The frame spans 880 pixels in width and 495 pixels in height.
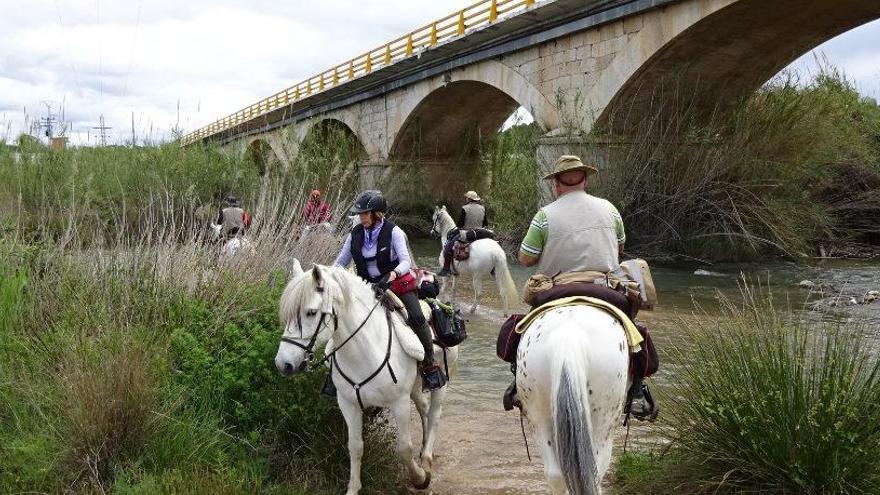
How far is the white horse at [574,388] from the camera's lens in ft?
11.9

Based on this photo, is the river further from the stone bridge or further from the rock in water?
the stone bridge

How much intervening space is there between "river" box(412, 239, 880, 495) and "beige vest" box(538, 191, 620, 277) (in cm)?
90

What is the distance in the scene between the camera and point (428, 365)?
540 cm

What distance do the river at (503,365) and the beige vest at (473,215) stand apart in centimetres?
148

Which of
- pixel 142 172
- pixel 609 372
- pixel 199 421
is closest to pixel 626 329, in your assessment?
pixel 609 372

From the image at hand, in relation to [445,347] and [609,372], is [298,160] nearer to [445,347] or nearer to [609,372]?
[445,347]

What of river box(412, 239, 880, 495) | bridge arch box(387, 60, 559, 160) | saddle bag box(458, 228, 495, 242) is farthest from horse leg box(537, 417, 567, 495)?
bridge arch box(387, 60, 559, 160)

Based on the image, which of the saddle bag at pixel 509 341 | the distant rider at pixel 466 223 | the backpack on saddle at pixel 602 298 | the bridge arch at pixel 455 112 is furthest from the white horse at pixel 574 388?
the bridge arch at pixel 455 112

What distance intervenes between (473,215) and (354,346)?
9208 millimetres

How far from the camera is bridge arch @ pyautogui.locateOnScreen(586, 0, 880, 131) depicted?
50.9 ft

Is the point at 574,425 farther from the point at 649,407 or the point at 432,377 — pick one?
the point at 432,377

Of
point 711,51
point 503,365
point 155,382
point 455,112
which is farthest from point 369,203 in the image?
point 455,112

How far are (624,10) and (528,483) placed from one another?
14.5 m

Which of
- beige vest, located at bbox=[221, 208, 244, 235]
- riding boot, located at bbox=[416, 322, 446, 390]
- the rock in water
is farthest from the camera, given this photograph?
the rock in water
